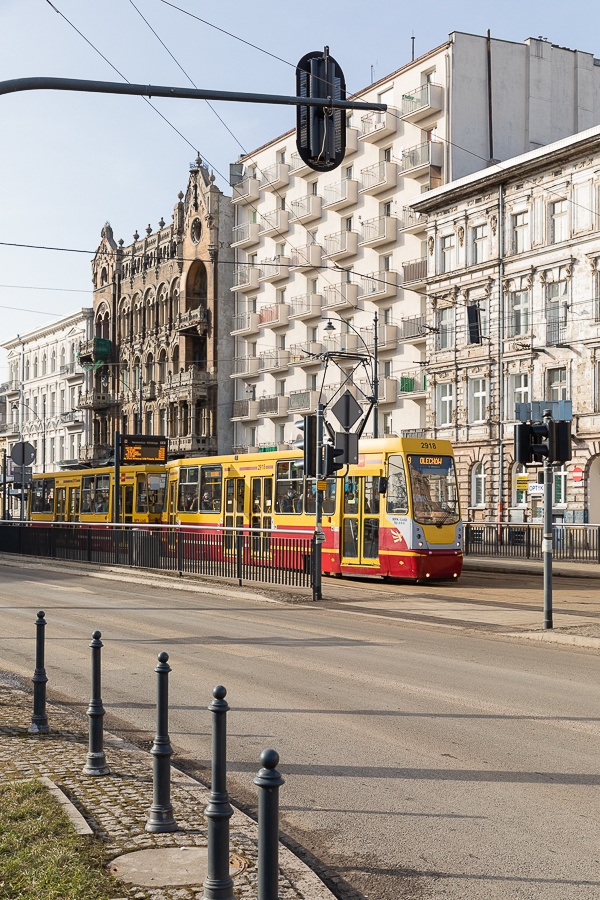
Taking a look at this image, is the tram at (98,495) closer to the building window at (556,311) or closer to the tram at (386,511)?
the tram at (386,511)

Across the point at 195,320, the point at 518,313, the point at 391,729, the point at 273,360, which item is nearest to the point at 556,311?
the point at 518,313

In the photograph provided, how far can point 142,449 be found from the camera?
40.8 metres

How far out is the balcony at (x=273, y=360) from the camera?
207 ft

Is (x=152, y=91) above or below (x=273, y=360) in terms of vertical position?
below

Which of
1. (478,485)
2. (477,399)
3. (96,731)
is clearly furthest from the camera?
(478,485)

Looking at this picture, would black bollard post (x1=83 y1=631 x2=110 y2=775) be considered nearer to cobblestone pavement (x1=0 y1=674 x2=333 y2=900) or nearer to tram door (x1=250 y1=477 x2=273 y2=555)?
cobblestone pavement (x1=0 y1=674 x2=333 y2=900)

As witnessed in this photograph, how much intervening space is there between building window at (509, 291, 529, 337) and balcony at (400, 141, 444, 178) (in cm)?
922

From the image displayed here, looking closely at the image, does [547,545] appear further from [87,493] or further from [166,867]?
[87,493]

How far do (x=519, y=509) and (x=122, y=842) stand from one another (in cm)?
4070

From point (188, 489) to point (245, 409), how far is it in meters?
32.0

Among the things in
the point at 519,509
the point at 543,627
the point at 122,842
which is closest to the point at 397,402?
the point at 519,509

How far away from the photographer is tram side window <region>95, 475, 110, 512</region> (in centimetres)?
4166

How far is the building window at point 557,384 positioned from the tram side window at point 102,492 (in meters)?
18.2

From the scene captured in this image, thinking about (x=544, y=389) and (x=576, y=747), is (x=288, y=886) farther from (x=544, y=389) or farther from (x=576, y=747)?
(x=544, y=389)
